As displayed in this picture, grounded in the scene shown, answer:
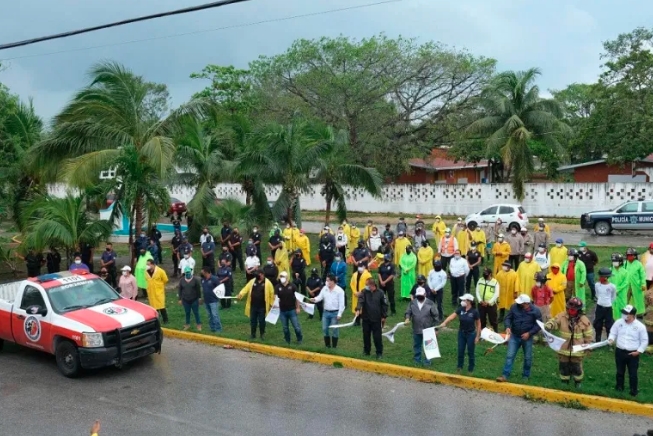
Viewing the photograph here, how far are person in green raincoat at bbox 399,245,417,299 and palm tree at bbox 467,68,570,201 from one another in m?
18.3

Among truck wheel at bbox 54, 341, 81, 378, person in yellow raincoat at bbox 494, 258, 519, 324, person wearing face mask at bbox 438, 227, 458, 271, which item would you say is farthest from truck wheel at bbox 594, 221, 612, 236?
truck wheel at bbox 54, 341, 81, 378

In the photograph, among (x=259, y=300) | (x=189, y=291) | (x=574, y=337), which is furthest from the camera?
(x=189, y=291)

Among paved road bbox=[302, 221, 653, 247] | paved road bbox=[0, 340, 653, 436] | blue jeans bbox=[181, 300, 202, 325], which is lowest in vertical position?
paved road bbox=[0, 340, 653, 436]

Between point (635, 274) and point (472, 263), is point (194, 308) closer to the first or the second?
point (472, 263)

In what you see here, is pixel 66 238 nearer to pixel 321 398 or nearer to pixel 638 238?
pixel 321 398

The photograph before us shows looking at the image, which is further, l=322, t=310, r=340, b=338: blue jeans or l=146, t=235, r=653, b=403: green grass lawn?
l=322, t=310, r=340, b=338: blue jeans

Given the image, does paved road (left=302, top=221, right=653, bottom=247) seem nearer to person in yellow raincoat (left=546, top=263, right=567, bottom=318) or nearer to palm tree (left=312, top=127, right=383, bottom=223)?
palm tree (left=312, top=127, right=383, bottom=223)

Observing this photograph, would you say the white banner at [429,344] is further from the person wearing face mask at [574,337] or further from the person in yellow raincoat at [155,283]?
the person in yellow raincoat at [155,283]

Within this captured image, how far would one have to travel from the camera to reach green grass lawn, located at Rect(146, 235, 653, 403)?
33.5 ft

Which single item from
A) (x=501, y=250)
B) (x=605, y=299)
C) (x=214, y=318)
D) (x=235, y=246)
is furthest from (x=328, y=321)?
(x=235, y=246)

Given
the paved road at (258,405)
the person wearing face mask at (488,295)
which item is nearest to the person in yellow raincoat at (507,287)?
the person wearing face mask at (488,295)

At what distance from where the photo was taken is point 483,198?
36031mm

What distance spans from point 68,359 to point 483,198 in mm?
28241

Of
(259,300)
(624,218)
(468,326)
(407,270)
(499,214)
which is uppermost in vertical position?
(499,214)
